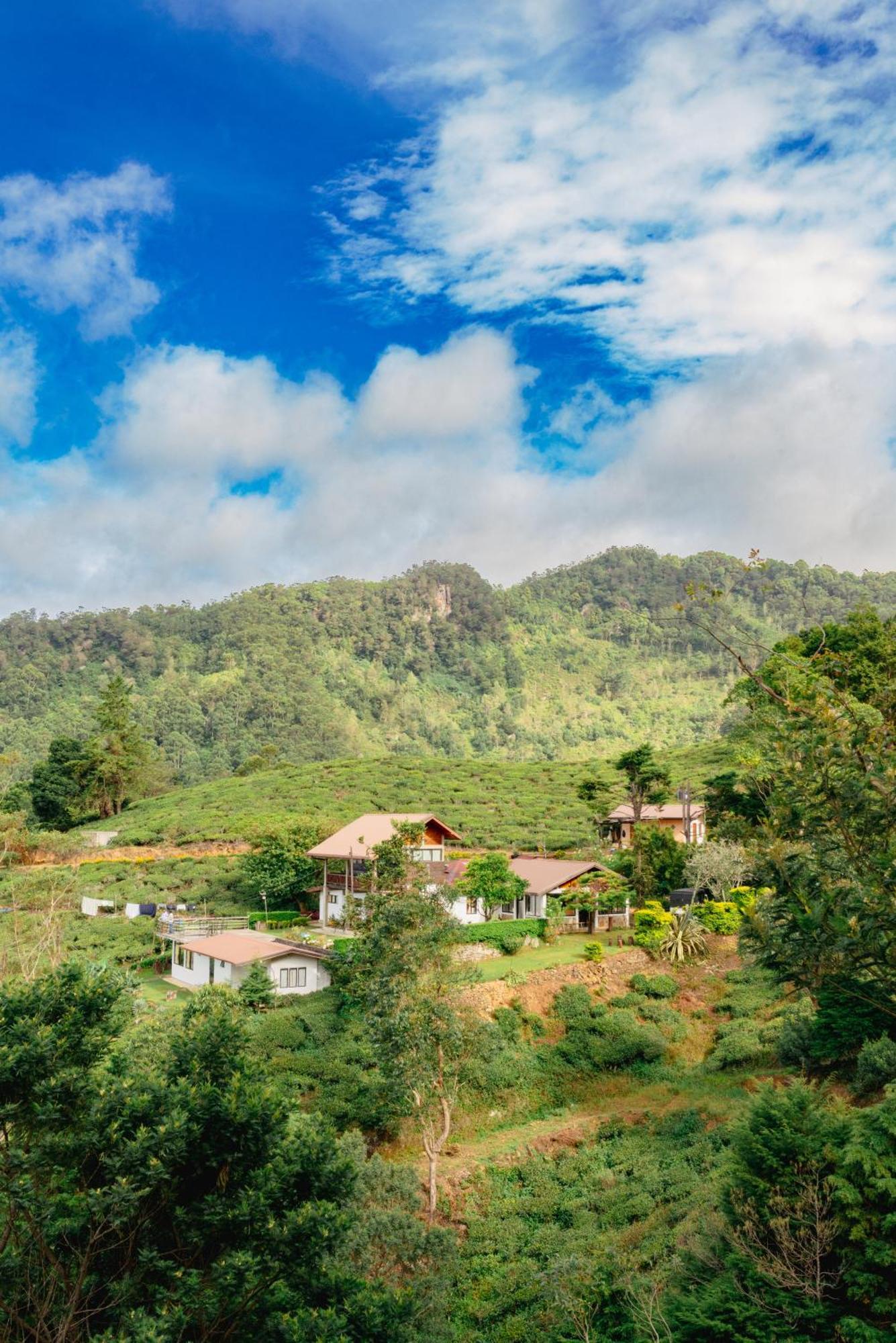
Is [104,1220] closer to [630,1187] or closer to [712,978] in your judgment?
[630,1187]

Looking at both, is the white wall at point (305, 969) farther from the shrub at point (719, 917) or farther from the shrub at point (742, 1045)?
the shrub at point (719, 917)

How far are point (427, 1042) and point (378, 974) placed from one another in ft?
6.51

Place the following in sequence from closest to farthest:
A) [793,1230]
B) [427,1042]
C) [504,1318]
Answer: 1. [793,1230]
2. [504,1318]
3. [427,1042]

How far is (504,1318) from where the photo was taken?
15.7m

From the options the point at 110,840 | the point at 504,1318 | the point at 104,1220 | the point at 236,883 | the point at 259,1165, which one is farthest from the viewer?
the point at 110,840

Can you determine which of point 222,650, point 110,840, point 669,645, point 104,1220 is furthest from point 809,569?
point 104,1220

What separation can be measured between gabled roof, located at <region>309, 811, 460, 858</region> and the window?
5.98 meters

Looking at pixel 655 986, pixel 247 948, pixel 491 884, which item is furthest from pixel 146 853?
pixel 655 986

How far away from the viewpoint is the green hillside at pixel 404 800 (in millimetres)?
53031

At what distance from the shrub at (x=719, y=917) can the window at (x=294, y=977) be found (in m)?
14.0

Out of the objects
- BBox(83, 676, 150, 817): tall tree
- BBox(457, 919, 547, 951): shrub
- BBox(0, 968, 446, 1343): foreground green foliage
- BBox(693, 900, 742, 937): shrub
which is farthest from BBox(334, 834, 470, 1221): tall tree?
BBox(83, 676, 150, 817): tall tree

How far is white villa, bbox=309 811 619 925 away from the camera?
34312 mm

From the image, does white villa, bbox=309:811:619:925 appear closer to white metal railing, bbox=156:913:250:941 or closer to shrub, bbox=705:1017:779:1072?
white metal railing, bbox=156:913:250:941

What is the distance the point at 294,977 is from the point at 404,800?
33.9m
